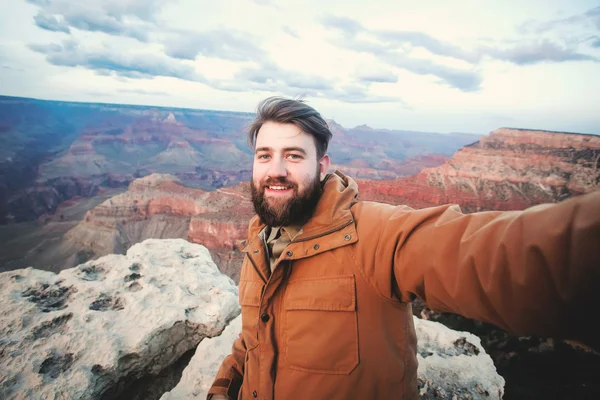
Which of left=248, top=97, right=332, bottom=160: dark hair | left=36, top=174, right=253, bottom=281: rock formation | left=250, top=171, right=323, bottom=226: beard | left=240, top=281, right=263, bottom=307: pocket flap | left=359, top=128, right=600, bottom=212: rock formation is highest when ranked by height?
left=248, top=97, right=332, bottom=160: dark hair

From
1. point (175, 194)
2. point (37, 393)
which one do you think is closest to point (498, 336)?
point (37, 393)

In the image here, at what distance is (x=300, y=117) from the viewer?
2.03 metres

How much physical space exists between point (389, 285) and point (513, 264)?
0.58m

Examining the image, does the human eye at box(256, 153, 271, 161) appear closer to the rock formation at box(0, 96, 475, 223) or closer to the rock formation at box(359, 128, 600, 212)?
the rock formation at box(359, 128, 600, 212)

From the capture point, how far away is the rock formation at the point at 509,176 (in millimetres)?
31266

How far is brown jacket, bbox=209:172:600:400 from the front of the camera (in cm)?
76

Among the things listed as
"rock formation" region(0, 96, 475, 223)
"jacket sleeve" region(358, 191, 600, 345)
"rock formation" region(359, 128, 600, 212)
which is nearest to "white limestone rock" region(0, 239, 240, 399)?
"jacket sleeve" region(358, 191, 600, 345)

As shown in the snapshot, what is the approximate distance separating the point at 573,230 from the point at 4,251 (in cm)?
5793

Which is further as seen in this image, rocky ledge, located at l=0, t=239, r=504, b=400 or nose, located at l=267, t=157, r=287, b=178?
→ rocky ledge, located at l=0, t=239, r=504, b=400

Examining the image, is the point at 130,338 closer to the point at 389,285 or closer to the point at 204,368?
the point at 204,368

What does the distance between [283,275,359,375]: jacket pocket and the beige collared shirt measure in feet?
1.39

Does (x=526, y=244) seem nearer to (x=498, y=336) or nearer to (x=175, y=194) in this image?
(x=498, y=336)

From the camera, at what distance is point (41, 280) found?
3.82m

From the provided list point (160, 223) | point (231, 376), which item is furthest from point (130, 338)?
point (160, 223)
